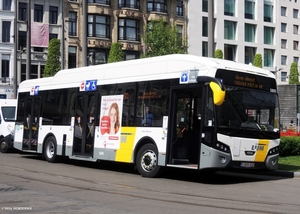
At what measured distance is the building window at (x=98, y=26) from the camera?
191 ft

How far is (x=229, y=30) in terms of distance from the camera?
69.4 metres

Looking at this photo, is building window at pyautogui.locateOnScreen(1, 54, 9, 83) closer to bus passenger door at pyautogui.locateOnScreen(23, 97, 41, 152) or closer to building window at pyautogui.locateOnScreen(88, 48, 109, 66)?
building window at pyautogui.locateOnScreen(88, 48, 109, 66)

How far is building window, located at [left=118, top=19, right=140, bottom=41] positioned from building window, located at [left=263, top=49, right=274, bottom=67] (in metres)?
20.8

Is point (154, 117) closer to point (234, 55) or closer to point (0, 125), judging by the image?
point (0, 125)

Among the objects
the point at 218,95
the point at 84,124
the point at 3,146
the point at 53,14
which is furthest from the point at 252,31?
the point at 218,95

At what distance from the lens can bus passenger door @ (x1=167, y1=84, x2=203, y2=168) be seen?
14828 millimetres

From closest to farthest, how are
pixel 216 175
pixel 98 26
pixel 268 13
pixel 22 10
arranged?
pixel 216 175 < pixel 22 10 < pixel 98 26 < pixel 268 13

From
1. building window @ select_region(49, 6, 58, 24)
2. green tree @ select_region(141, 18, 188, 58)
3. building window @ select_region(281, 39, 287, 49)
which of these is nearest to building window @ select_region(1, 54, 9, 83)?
building window @ select_region(49, 6, 58, 24)

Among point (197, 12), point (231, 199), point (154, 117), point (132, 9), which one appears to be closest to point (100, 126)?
point (154, 117)

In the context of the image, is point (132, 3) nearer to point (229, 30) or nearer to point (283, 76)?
point (229, 30)

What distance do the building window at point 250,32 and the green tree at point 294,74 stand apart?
6.42 m

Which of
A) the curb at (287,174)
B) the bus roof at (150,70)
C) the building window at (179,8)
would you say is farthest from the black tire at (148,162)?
the building window at (179,8)

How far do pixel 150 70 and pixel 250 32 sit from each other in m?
57.9

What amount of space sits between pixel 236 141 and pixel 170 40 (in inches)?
1360
